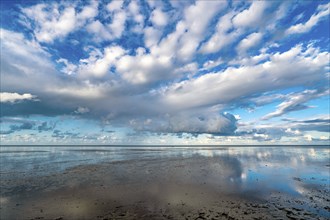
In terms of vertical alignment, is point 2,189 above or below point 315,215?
above

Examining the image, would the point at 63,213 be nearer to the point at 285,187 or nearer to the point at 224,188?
the point at 224,188

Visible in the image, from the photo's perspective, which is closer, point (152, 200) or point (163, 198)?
point (152, 200)

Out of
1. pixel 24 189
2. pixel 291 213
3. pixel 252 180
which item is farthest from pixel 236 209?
pixel 24 189

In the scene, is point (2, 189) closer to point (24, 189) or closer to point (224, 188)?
point (24, 189)

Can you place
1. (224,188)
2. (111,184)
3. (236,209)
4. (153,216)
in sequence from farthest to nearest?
(111,184) → (224,188) → (236,209) → (153,216)

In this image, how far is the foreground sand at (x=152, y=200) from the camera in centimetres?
1897

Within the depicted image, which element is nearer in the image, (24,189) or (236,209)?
(236,209)

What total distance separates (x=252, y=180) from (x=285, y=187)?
218 inches

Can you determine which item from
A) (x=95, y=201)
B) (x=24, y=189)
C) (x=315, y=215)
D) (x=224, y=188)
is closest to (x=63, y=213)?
(x=95, y=201)

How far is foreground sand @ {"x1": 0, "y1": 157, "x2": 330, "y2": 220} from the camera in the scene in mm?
18969

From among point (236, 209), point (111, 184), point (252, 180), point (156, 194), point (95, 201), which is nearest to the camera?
point (236, 209)

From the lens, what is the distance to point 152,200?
23531 millimetres

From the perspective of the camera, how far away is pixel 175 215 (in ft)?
61.8

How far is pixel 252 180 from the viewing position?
35031 millimetres
